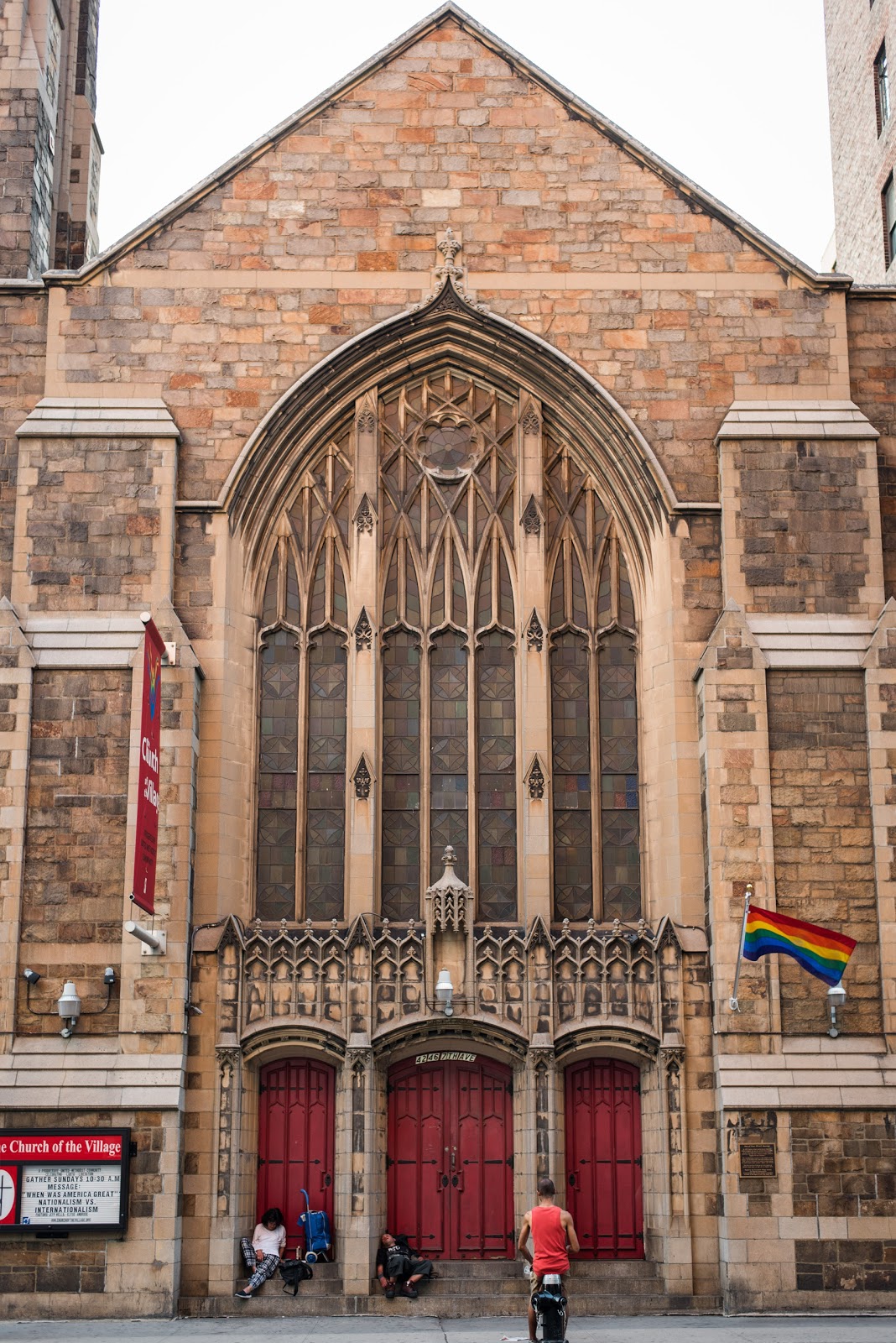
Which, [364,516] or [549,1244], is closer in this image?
[549,1244]

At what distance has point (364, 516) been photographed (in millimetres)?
21062

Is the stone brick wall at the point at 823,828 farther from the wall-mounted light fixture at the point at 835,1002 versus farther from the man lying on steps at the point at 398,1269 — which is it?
the man lying on steps at the point at 398,1269

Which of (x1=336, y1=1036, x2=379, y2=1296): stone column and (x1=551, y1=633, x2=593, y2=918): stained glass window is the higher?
(x1=551, y1=633, x2=593, y2=918): stained glass window

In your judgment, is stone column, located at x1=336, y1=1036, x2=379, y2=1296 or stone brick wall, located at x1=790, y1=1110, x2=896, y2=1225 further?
stone column, located at x1=336, y1=1036, x2=379, y2=1296

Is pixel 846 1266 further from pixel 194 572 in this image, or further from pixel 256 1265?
pixel 194 572

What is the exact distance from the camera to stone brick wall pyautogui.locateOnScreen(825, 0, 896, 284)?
27.8 metres

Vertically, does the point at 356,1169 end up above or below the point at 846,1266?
above

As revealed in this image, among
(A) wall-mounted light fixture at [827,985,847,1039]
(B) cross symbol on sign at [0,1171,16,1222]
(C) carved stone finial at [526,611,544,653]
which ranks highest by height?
(C) carved stone finial at [526,611,544,653]

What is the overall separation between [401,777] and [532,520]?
3.58 metres

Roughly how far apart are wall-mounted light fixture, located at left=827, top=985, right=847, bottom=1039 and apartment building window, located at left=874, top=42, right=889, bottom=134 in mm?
15586

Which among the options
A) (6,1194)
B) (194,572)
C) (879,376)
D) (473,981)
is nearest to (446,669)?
(194,572)

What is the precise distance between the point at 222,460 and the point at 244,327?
5.76ft

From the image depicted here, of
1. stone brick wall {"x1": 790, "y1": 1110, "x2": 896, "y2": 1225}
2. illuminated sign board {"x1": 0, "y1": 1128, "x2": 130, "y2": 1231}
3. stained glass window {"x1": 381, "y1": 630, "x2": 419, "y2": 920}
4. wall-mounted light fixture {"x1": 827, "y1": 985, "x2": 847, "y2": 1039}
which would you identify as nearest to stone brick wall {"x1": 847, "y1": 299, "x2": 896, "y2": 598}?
wall-mounted light fixture {"x1": 827, "y1": 985, "x2": 847, "y2": 1039}

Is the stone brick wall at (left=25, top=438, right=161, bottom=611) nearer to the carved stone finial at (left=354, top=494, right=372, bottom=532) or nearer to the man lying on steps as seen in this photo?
the carved stone finial at (left=354, top=494, right=372, bottom=532)
